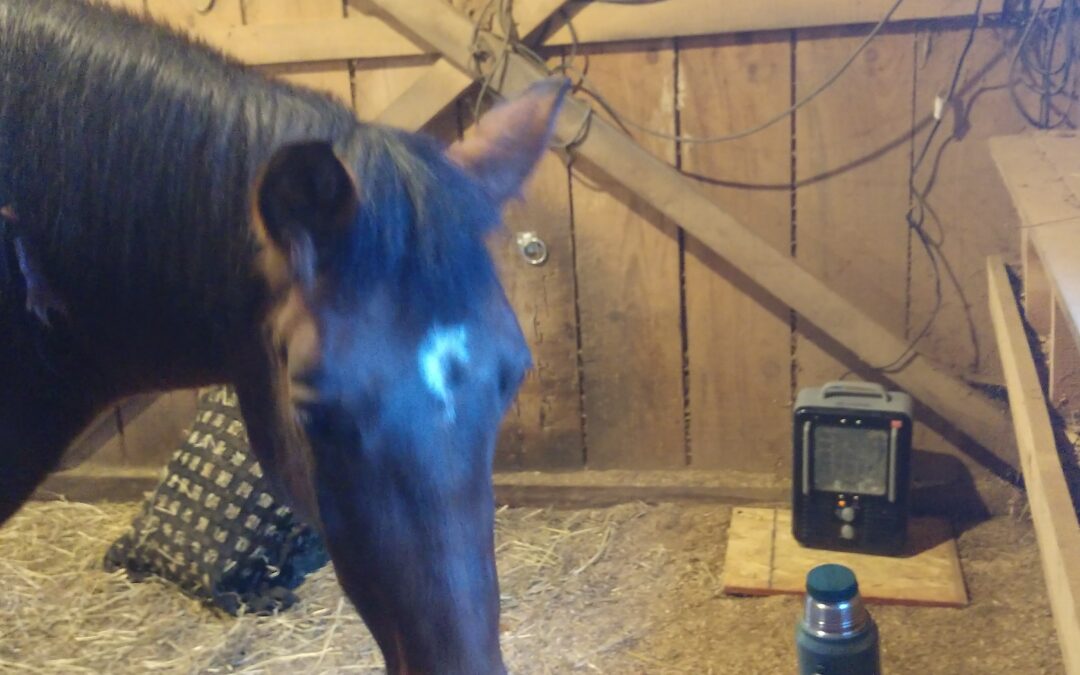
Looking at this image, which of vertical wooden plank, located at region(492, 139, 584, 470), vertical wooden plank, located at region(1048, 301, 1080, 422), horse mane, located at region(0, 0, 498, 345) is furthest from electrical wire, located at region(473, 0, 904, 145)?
horse mane, located at region(0, 0, 498, 345)

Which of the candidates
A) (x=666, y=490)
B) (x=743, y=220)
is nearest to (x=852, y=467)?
(x=666, y=490)

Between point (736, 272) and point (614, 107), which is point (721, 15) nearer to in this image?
point (614, 107)

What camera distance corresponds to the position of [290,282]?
81 centimetres

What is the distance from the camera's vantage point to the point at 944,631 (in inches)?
70.9

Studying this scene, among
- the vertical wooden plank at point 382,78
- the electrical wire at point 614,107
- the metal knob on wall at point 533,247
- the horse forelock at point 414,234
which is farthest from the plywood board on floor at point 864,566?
the horse forelock at point 414,234

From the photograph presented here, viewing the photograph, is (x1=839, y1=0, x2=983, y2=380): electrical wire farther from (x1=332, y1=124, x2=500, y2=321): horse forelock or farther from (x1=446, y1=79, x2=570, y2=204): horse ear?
(x1=332, y1=124, x2=500, y2=321): horse forelock

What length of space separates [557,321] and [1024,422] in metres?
1.13

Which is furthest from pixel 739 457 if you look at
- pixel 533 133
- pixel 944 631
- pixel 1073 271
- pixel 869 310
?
pixel 533 133

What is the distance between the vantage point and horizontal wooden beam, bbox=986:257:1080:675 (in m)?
0.97

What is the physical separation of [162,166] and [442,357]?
1.06 feet

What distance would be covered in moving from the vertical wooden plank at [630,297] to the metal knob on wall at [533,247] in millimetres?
87

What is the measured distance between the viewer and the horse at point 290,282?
2.52 feet

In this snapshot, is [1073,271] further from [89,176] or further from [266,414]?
[89,176]

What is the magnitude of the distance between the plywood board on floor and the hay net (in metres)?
0.89
